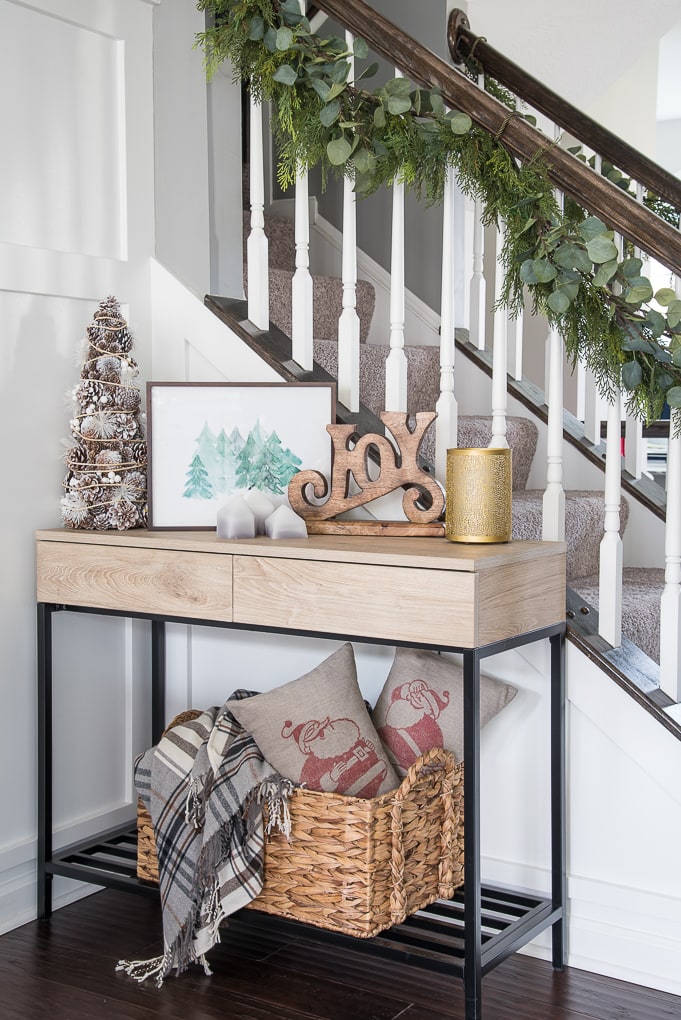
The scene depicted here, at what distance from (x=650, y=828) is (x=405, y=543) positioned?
0.71 meters

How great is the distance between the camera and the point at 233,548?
1.94 metres

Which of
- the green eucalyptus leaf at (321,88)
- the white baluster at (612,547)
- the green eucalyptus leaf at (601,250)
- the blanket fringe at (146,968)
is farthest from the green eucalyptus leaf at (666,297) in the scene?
the blanket fringe at (146,968)

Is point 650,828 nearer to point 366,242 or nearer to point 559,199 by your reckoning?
point 559,199

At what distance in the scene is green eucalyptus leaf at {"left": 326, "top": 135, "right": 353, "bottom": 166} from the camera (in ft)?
6.88

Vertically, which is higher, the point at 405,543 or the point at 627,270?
the point at 627,270

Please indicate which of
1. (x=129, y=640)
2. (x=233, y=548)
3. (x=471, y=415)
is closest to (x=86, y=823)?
(x=129, y=640)

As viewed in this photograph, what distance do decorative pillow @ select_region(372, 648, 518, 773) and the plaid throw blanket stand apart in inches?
9.9

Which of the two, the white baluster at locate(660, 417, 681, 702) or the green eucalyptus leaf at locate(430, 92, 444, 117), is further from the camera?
the green eucalyptus leaf at locate(430, 92, 444, 117)

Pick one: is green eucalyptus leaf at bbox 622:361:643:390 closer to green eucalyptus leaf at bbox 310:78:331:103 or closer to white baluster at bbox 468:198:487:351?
green eucalyptus leaf at bbox 310:78:331:103

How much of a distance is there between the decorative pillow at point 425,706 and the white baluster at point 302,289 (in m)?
0.69

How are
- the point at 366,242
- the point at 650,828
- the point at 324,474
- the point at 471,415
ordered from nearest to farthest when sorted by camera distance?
the point at 650,828
the point at 324,474
the point at 471,415
the point at 366,242

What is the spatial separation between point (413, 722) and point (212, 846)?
0.45 metres

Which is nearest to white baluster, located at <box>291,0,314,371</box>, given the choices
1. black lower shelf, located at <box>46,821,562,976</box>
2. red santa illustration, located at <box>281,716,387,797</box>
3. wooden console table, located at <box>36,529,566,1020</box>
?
wooden console table, located at <box>36,529,566,1020</box>

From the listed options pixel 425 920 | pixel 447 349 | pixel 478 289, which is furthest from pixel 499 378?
pixel 478 289
